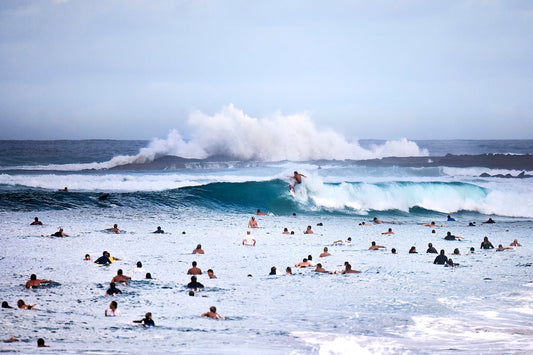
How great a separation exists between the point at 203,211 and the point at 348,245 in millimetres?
11563

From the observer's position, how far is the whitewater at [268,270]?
37.1 ft

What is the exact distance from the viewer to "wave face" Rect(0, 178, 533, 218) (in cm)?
3244

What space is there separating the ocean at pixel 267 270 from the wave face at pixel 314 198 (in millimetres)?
131

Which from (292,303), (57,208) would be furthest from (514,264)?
(57,208)

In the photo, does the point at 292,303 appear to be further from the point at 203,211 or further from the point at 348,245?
the point at 203,211

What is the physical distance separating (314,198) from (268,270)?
20548 mm

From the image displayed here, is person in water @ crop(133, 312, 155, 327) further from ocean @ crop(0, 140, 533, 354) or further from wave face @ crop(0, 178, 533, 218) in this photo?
wave face @ crop(0, 178, 533, 218)

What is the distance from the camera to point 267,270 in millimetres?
17469

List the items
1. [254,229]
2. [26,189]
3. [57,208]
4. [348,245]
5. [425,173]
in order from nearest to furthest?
[348,245] → [254,229] → [57,208] → [26,189] → [425,173]

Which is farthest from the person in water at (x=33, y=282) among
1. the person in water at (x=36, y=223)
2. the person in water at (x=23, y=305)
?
the person in water at (x=36, y=223)

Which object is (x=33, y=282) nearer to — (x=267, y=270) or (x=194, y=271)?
(x=194, y=271)

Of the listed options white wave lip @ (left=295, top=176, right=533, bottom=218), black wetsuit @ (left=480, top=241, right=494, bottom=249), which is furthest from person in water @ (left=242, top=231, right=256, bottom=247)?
white wave lip @ (left=295, top=176, right=533, bottom=218)

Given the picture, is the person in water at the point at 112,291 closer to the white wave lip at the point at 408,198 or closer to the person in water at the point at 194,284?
the person in water at the point at 194,284

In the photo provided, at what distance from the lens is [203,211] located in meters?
32.2
